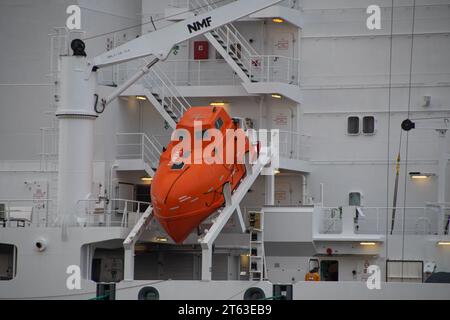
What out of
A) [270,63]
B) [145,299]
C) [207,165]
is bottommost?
[145,299]

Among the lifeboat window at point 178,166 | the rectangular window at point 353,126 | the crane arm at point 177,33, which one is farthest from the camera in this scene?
the rectangular window at point 353,126

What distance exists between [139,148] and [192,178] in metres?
5.68

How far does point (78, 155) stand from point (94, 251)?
9.78ft

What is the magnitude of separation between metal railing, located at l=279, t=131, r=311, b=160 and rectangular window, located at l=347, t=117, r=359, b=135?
105cm

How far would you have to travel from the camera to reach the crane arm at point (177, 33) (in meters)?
36.3

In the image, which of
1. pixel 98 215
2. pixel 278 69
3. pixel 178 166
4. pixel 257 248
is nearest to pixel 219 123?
pixel 178 166

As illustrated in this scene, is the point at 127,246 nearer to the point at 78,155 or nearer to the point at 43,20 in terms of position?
the point at 78,155

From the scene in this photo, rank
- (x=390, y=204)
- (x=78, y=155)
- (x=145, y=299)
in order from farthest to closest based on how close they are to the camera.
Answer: (x=390, y=204)
(x=78, y=155)
(x=145, y=299)

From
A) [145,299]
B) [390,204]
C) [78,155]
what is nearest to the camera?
[145,299]

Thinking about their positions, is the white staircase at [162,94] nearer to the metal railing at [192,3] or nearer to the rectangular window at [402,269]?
the metal railing at [192,3]

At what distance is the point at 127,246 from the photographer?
34.8 m

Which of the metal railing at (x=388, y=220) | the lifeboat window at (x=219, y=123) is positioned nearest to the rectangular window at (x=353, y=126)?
the metal railing at (x=388, y=220)

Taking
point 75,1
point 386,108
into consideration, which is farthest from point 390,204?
point 75,1

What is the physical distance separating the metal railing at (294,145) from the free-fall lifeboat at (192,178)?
3.32 m
